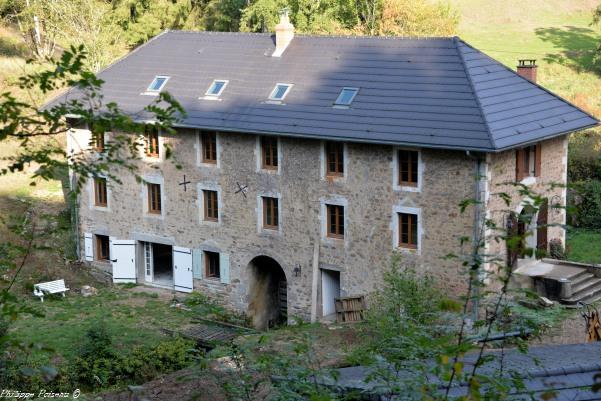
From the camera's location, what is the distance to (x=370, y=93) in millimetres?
22578

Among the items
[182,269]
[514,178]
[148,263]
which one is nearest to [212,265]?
[182,269]

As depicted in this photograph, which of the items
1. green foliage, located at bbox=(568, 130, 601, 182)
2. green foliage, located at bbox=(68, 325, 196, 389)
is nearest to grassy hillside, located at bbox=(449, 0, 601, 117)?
green foliage, located at bbox=(568, 130, 601, 182)

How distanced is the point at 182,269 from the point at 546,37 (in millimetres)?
30730

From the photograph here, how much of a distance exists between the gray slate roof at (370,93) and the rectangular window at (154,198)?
237 centimetres

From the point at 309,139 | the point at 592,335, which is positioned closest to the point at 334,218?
the point at 309,139

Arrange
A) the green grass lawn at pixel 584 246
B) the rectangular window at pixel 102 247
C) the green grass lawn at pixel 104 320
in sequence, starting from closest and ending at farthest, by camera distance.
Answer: the green grass lawn at pixel 104 320 < the green grass lawn at pixel 584 246 < the rectangular window at pixel 102 247

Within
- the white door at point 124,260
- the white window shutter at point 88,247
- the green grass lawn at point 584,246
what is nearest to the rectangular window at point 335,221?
the green grass lawn at point 584,246

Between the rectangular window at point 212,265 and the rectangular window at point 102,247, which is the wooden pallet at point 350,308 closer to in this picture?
the rectangular window at point 212,265

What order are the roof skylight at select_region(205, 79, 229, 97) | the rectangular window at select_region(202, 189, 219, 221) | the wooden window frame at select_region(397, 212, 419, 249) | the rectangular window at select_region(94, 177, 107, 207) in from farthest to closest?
the rectangular window at select_region(94, 177, 107, 207) → the roof skylight at select_region(205, 79, 229, 97) → the rectangular window at select_region(202, 189, 219, 221) → the wooden window frame at select_region(397, 212, 419, 249)

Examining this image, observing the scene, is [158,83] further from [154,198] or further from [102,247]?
[102,247]

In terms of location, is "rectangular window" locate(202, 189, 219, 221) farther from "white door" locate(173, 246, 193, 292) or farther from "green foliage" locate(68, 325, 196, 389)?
"green foliage" locate(68, 325, 196, 389)

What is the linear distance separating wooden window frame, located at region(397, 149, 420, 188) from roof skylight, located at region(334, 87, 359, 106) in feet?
6.77

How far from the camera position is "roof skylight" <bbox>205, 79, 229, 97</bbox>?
82.4 feet

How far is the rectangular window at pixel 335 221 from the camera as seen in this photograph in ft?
74.5
